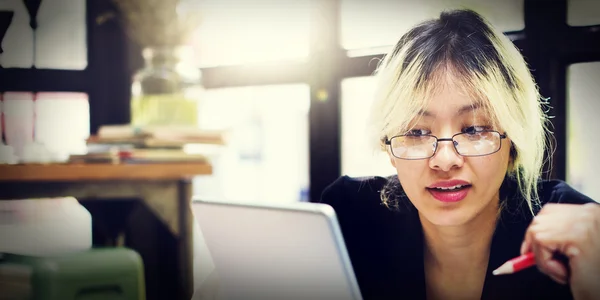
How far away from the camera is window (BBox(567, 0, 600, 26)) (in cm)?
131

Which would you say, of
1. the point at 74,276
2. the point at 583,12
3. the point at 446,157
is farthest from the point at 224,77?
the point at 583,12

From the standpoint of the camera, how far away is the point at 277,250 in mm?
876

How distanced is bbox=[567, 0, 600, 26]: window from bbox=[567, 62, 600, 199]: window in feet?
0.34

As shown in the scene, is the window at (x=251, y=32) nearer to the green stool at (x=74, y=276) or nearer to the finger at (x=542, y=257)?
the green stool at (x=74, y=276)

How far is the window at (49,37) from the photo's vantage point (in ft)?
6.31

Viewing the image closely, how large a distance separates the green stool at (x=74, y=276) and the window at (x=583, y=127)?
3.98 ft

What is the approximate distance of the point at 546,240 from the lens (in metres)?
1.15

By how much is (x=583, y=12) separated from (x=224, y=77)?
1130mm

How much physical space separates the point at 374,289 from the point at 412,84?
52cm

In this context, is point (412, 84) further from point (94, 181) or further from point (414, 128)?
point (94, 181)

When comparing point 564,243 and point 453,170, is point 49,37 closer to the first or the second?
point 453,170

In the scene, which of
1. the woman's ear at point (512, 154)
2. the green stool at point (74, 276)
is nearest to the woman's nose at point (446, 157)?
the woman's ear at point (512, 154)

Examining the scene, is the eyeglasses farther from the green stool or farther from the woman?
the green stool

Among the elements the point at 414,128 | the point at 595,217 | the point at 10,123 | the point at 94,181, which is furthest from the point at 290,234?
the point at 10,123
